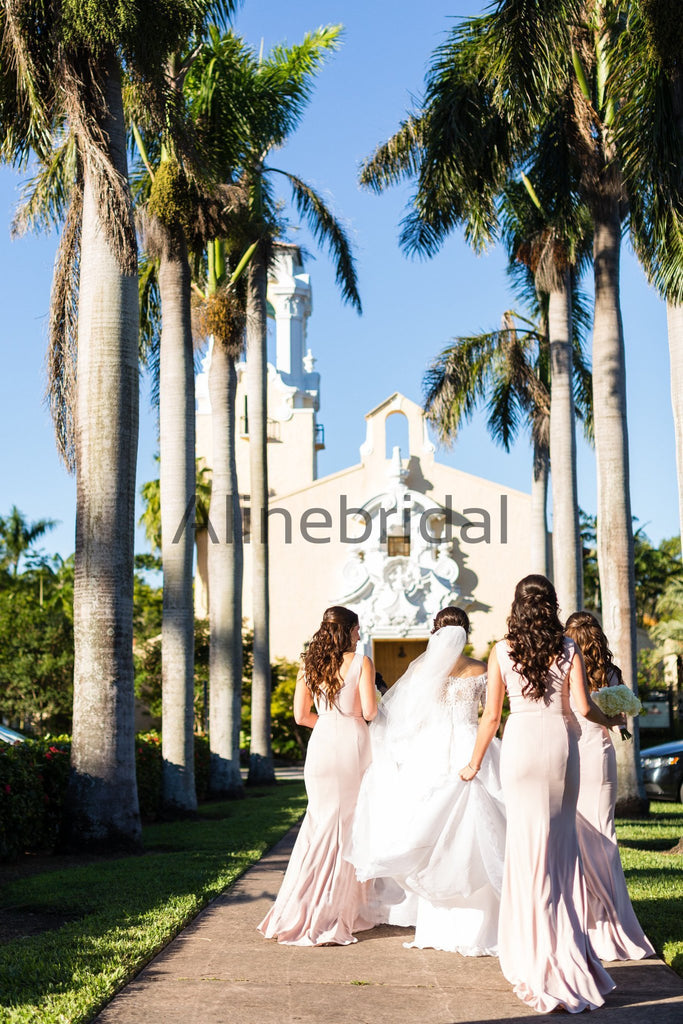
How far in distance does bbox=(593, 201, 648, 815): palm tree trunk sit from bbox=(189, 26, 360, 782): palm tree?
657 cm

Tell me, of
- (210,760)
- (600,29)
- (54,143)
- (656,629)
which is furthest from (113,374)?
(656,629)

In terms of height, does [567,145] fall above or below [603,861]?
above

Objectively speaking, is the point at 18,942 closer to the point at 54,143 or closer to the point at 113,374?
the point at 113,374

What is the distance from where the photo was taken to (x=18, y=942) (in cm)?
661

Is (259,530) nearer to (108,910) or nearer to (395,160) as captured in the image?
(395,160)

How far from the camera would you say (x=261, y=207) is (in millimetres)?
21750

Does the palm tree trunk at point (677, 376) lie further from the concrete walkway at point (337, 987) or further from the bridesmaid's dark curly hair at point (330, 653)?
the concrete walkway at point (337, 987)

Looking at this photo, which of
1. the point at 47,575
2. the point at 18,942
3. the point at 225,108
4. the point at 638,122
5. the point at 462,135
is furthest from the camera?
the point at 47,575

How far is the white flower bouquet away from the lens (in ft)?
21.9

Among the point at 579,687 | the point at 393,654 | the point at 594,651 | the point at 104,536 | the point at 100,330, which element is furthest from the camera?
the point at 393,654

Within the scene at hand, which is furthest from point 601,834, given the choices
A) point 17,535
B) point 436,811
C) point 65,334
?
point 17,535

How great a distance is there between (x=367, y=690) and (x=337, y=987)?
6.79 ft

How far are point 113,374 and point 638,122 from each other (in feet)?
20.6

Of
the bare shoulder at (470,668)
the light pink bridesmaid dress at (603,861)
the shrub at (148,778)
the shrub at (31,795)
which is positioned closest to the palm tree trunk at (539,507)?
the shrub at (148,778)
